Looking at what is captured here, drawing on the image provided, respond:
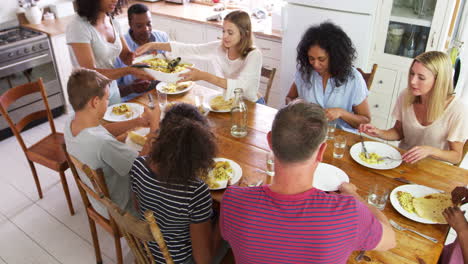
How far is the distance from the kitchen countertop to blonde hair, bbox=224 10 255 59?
1.07 meters

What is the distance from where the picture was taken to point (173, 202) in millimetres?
1376

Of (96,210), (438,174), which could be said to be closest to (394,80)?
(438,174)

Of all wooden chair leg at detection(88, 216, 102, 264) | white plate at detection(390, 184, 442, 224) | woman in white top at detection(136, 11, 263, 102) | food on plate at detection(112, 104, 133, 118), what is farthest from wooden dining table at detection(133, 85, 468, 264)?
wooden chair leg at detection(88, 216, 102, 264)

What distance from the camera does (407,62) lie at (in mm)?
2969

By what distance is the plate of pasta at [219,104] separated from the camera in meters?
2.31

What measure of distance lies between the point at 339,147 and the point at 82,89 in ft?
4.23

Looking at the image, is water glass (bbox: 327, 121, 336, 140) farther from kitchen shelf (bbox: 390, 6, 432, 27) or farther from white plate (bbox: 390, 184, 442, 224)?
kitchen shelf (bbox: 390, 6, 432, 27)

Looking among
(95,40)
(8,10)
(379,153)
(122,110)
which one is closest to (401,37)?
(379,153)

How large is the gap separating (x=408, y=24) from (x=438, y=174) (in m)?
1.66

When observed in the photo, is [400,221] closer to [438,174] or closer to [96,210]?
[438,174]

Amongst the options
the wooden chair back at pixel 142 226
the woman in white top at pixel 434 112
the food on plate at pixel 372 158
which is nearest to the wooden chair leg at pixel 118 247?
the wooden chair back at pixel 142 226

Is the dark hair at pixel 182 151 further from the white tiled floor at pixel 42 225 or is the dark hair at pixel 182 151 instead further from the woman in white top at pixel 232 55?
the white tiled floor at pixel 42 225

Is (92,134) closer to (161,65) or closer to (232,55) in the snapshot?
(161,65)

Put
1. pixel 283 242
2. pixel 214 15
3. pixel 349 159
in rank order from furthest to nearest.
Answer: pixel 214 15
pixel 349 159
pixel 283 242
